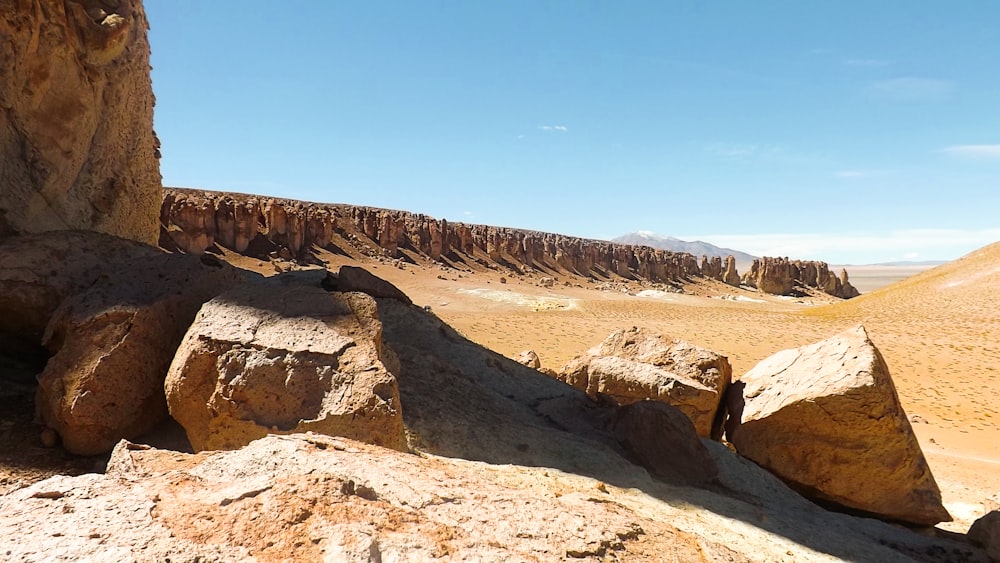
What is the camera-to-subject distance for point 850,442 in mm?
5820

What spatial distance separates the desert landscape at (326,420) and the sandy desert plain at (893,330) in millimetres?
521

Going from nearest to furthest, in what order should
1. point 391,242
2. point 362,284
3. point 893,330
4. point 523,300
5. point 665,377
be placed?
1. point 362,284
2. point 665,377
3. point 893,330
4. point 523,300
5. point 391,242

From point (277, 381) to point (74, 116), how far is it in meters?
4.71

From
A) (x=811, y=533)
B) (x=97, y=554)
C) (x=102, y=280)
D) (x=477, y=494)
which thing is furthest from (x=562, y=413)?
(x=97, y=554)

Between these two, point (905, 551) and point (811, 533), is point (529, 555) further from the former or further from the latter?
point (905, 551)

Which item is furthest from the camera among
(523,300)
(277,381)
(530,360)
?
(523,300)

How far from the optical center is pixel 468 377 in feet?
18.6

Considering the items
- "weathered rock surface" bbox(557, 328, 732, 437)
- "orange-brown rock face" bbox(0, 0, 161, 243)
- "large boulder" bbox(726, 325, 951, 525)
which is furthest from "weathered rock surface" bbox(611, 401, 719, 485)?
"orange-brown rock face" bbox(0, 0, 161, 243)

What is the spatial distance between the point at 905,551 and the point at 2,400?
6.77m

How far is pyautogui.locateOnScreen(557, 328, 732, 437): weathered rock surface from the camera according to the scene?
6656 millimetres

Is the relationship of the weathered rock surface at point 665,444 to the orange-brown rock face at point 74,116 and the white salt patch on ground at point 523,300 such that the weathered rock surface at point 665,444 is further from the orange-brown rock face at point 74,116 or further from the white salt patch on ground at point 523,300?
the white salt patch on ground at point 523,300

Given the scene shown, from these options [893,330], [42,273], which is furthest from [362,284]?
[893,330]

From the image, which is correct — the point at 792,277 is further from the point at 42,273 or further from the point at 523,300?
the point at 42,273

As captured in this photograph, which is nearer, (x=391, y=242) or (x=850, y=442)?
(x=850, y=442)
